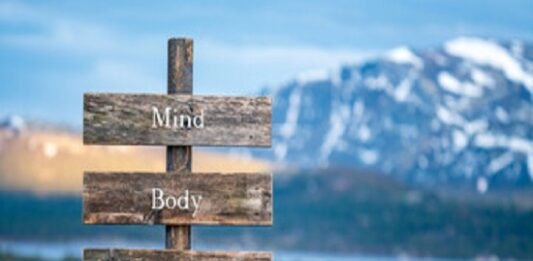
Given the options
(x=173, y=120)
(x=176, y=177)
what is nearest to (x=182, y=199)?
(x=176, y=177)

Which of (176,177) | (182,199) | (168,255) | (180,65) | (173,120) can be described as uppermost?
(180,65)

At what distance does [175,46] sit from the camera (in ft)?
42.7

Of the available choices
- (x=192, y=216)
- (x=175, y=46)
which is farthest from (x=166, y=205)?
(x=175, y=46)

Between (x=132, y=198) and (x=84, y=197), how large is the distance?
1.25 feet

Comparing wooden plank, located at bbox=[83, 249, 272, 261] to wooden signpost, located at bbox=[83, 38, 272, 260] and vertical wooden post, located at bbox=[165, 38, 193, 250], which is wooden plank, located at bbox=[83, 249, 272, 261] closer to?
wooden signpost, located at bbox=[83, 38, 272, 260]

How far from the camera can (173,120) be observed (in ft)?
41.9

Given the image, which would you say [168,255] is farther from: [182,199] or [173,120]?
[173,120]

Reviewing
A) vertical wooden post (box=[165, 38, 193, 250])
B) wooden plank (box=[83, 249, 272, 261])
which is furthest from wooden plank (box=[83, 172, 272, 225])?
wooden plank (box=[83, 249, 272, 261])

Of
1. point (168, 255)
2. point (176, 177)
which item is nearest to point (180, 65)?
point (176, 177)

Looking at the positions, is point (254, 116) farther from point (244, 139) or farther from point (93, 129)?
point (93, 129)

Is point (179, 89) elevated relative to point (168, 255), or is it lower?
elevated

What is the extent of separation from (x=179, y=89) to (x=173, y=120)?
0.30 meters

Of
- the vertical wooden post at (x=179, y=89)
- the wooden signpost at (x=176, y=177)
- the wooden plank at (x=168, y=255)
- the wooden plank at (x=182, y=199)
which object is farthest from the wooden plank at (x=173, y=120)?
the wooden plank at (x=168, y=255)

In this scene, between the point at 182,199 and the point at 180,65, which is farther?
the point at 180,65
